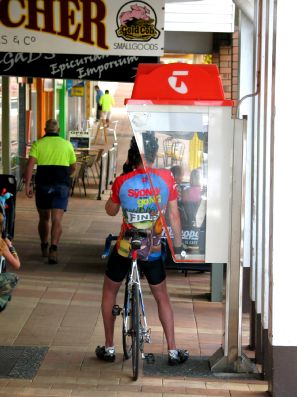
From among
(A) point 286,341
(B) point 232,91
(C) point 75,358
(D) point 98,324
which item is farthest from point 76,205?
(A) point 286,341

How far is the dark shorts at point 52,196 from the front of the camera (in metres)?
11.8

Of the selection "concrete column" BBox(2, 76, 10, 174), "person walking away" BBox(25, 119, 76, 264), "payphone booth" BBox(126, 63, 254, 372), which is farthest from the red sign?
"concrete column" BBox(2, 76, 10, 174)

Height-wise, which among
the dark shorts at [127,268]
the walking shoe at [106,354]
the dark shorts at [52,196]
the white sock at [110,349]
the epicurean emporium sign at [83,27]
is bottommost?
the walking shoe at [106,354]

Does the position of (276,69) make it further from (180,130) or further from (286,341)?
(286,341)

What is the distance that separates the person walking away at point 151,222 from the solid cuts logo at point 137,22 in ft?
11.2

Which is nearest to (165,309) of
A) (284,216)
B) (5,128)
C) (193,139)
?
(193,139)

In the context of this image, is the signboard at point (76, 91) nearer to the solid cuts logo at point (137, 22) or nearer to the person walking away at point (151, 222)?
the solid cuts logo at point (137, 22)

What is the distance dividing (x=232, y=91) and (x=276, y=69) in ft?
20.0

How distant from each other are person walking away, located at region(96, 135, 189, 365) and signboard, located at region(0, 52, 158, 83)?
3.76 meters

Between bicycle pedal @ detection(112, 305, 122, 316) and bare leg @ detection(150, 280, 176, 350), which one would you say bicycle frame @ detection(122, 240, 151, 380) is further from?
bare leg @ detection(150, 280, 176, 350)

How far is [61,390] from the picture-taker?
21.3 feet

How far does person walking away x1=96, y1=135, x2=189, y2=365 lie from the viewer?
278 inches

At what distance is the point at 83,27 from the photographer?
1047 cm

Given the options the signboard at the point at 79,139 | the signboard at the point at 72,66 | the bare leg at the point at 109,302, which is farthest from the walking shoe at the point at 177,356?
the signboard at the point at 79,139
